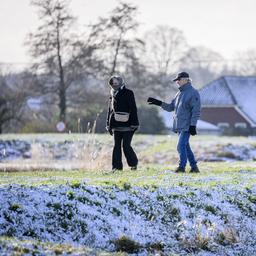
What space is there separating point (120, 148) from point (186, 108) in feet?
5.28

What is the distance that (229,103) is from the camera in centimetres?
6141

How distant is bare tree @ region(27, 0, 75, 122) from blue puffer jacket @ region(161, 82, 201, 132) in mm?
30848

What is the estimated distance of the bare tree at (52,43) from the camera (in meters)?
44.8

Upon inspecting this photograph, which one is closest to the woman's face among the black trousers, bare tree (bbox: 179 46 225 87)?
the black trousers

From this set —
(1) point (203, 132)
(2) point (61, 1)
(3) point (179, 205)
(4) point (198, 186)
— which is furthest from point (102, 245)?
(1) point (203, 132)

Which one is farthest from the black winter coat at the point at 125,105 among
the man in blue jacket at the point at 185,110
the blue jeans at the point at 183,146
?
the blue jeans at the point at 183,146

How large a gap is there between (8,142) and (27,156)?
246cm

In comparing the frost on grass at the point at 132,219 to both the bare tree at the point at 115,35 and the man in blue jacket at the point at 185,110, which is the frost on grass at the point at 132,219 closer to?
the man in blue jacket at the point at 185,110

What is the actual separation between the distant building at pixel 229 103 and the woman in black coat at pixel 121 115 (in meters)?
45.7

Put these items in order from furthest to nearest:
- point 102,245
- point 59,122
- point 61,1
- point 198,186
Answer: point 61,1 → point 59,122 → point 198,186 → point 102,245

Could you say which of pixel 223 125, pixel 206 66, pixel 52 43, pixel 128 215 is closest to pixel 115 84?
pixel 128 215

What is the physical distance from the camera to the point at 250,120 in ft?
196

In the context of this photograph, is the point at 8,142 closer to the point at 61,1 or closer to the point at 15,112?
the point at 15,112

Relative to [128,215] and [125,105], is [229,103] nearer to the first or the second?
[125,105]
